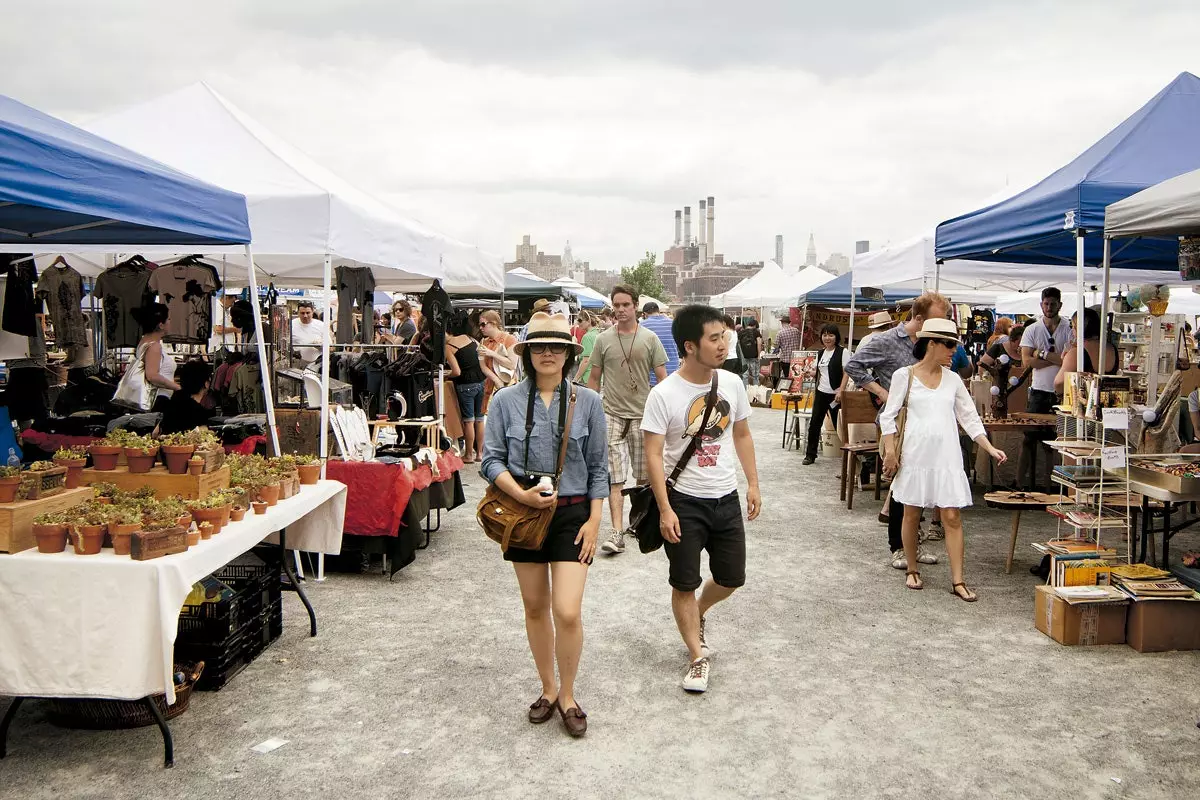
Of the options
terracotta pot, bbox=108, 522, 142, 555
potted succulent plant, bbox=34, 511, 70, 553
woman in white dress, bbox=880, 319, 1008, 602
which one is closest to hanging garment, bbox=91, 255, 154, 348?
potted succulent plant, bbox=34, 511, 70, 553

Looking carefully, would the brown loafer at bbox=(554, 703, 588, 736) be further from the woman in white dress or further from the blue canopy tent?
the blue canopy tent

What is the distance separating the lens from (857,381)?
7379 millimetres

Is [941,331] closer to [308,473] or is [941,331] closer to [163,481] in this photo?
[308,473]

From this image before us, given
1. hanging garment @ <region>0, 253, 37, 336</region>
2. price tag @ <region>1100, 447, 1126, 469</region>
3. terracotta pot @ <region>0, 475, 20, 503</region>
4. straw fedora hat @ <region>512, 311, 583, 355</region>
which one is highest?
hanging garment @ <region>0, 253, 37, 336</region>

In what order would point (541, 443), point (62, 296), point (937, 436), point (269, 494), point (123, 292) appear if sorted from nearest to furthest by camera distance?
point (541, 443) → point (269, 494) → point (937, 436) → point (123, 292) → point (62, 296)

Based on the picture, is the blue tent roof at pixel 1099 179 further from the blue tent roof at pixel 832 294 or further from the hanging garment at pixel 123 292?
the blue tent roof at pixel 832 294

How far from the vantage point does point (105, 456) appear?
4215 mm

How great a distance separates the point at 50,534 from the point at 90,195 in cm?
135

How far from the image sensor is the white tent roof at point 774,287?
23697mm

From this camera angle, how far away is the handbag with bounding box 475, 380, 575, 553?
11.2 ft

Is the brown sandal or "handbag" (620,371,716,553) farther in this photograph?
the brown sandal

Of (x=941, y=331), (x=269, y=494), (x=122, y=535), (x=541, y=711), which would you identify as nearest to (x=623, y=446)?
(x=941, y=331)

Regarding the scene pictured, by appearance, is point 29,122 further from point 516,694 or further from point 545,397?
point 516,694

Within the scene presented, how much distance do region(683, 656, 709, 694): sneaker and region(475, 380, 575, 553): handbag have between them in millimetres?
1152
